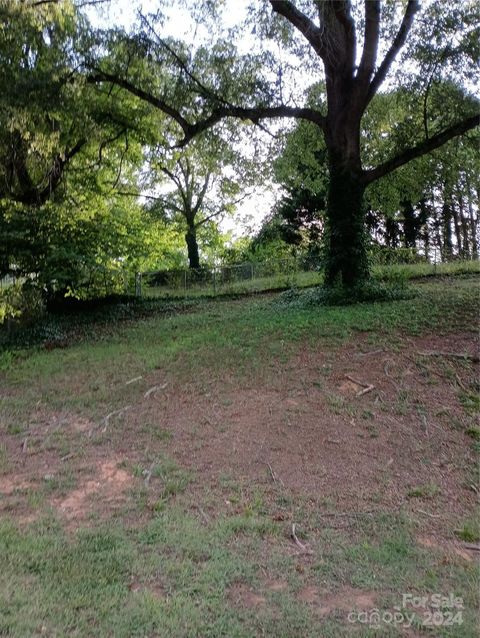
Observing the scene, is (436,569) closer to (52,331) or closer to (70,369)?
(70,369)

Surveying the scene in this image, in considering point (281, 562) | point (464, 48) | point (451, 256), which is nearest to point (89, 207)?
point (464, 48)

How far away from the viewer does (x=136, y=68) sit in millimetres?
11297

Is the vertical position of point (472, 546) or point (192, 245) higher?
point (192, 245)

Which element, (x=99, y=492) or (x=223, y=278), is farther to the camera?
(x=223, y=278)

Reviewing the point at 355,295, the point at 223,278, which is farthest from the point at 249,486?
the point at 223,278

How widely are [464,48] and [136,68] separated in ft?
A: 23.6

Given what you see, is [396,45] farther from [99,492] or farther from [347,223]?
[99,492]

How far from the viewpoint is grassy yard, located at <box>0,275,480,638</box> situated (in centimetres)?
273

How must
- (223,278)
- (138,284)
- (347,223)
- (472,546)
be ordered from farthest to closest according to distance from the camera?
1. (223,278)
2. (138,284)
3. (347,223)
4. (472,546)

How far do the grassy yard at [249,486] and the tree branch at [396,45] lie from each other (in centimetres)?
622

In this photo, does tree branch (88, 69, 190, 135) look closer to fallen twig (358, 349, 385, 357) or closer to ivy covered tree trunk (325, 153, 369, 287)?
ivy covered tree trunk (325, 153, 369, 287)

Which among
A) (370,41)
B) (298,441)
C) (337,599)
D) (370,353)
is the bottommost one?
(337,599)

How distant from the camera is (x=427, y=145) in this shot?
1142 cm

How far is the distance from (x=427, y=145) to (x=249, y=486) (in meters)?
9.97
